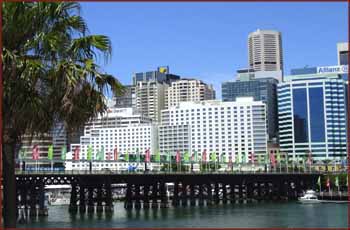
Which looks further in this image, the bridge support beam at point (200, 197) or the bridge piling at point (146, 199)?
the bridge support beam at point (200, 197)

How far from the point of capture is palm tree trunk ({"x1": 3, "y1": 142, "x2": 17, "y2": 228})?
15.9 meters

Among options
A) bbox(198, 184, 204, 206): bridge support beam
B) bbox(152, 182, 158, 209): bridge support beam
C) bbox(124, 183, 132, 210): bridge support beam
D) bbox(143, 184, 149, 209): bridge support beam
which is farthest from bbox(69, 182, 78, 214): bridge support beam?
bbox(198, 184, 204, 206): bridge support beam

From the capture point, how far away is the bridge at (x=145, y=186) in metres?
110

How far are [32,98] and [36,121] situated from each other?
79 centimetres

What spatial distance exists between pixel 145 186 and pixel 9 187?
122051 millimetres

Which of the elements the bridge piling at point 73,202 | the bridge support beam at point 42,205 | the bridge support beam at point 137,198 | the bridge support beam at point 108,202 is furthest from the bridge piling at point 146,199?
the bridge support beam at point 42,205

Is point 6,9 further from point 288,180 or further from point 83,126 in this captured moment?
point 288,180

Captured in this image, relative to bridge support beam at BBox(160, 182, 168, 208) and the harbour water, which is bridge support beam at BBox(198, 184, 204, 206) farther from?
the harbour water

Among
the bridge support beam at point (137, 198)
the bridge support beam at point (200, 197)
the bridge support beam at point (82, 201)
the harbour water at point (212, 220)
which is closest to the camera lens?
the harbour water at point (212, 220)

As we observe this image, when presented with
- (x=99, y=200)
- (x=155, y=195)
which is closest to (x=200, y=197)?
(x=155, y=195)

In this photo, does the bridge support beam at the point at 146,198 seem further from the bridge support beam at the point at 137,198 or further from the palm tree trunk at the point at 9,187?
the palm tree trunk at the point at 9,187

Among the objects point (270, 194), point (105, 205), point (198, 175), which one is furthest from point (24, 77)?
point (270, 194)

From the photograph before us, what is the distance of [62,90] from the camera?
1545 centimetres

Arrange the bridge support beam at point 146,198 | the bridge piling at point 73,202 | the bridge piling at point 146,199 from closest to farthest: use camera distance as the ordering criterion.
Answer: the bridge piling at point 73,202, the bridge piling at point 146,199, the bridge support beam at point 146,198
